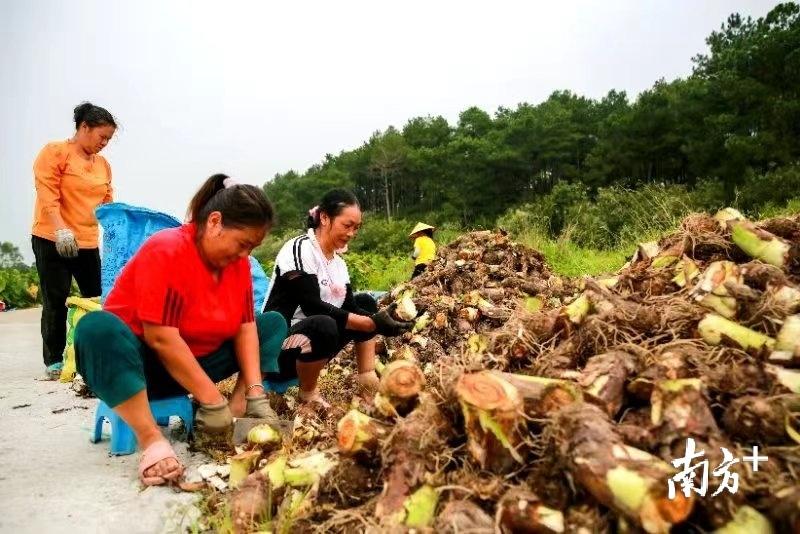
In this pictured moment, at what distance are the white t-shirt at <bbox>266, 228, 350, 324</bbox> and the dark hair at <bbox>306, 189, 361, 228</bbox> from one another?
0.15 meters

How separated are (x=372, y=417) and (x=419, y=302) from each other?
260 centimetres

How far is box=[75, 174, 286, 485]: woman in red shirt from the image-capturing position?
1974 mm

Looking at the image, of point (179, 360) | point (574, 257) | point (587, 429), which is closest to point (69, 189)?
point (179, 360)

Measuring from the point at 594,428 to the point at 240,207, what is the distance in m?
1.42

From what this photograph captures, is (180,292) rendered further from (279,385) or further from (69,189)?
(69,189)

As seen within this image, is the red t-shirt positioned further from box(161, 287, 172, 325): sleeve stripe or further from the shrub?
the shrub

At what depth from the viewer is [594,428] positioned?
1.28 meters

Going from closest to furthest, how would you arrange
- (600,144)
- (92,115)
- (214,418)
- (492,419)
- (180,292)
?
(492,419)
(180,292)
(214,418)
(92,115)
(600,144)

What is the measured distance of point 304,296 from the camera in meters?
2.82

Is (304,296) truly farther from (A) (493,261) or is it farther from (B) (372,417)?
(A) (493,261)

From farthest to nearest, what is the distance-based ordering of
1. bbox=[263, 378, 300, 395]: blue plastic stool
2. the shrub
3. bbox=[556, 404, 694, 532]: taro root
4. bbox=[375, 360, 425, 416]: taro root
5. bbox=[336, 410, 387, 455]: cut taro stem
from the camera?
the shrub, bbox=[263, 378, 300, 395]: blue plastic stool, bbox=[375, 360, 425, 416]: taro root, bbox=[336, 410, 387, 455]: cut taro stem, bbox=[556, 404, 694, 532]: taro root

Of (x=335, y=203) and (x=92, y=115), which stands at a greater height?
(x=92, y=115)

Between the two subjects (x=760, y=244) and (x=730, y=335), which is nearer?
(x=730, y=335)

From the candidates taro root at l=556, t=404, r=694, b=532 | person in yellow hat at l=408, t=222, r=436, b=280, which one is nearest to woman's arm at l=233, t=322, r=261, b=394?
taro root at l=556, t=404, r=694, b=532
